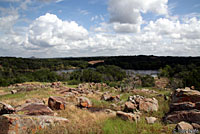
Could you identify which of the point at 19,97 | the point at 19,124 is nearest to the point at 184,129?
the point at 19,124

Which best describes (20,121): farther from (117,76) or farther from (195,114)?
(117,76)

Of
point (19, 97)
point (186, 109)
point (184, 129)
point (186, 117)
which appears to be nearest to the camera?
point (184, 129)

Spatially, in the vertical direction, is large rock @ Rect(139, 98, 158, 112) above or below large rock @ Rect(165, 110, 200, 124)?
below

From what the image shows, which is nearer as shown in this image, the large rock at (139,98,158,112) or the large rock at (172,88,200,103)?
the large rock at (172,88,200,103)

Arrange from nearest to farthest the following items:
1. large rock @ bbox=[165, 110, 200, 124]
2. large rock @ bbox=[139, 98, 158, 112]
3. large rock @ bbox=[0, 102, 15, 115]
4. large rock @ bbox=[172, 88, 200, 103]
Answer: large rock @ bbox=[165, 110, 200, 124], large rock @ bbox=[0, 102, 15, 115], large rock @ bbox=[172, 88, 200, 103], large rock @ bbox=[139, 98, 158, 112]

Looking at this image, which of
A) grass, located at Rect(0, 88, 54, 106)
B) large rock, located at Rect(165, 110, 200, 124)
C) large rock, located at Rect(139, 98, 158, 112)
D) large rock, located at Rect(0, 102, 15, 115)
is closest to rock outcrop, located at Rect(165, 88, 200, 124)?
large rock, located at Rect(165, 110, 200, 124)

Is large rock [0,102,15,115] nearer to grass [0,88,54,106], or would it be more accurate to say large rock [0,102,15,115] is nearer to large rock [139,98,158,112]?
grass [0,88,54,106]

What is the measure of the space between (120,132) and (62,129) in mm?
2295

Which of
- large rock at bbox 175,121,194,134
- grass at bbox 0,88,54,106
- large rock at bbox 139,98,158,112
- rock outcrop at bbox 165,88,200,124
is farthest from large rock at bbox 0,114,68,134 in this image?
grass at bbox 0,88,54,106

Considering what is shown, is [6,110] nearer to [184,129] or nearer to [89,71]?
[184,129]

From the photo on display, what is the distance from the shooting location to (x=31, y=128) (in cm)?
525

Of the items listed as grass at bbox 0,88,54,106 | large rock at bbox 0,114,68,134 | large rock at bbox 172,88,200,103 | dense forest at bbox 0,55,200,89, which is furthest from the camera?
dense forest at bbox 0,55,200,89

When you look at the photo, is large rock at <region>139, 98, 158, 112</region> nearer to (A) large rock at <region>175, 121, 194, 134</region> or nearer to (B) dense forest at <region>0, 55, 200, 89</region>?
(A) large rock at <region>175, 121, 194, 134</region>

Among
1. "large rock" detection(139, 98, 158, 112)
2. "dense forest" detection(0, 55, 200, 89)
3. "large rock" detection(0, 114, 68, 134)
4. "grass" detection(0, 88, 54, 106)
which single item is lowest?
"dense forest" detection(0, 55, 200, 89)
